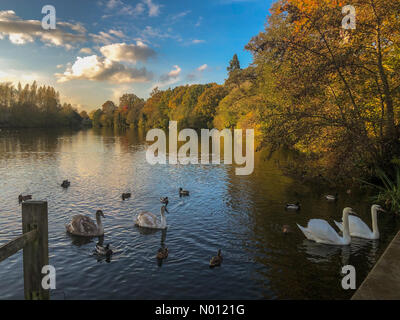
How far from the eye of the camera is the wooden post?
21.0ft

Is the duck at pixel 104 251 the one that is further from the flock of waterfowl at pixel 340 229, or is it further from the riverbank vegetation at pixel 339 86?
the riverbank vegetation at pixel 339 86

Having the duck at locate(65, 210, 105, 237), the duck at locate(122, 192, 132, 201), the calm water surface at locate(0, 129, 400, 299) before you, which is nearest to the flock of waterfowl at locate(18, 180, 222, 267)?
the duck at locate(65, 210, 105, 237)

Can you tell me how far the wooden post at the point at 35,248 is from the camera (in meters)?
6.40

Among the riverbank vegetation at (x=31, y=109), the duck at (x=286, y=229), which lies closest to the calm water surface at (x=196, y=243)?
the duck at (x=286, y=229)

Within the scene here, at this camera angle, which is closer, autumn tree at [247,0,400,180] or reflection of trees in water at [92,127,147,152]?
autumn tree at [247,0,400,180]

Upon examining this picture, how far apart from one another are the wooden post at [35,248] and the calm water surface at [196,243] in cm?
211

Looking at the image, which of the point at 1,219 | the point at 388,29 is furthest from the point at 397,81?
the point at 1,219

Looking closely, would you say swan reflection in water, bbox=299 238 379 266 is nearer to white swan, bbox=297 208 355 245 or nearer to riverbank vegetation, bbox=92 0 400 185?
white swan, bbox=297 208 355 245

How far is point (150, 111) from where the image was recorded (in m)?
157

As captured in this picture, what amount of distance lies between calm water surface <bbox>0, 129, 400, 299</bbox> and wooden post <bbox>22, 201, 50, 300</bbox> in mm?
2113

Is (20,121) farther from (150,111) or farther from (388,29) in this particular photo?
(388,29)

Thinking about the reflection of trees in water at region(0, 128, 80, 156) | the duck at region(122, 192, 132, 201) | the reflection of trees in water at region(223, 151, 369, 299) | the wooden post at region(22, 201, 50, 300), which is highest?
the reflection of trees in water at region(0, 128, 80, 156)

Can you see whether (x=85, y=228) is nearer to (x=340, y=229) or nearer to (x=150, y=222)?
(x=150, y=222)

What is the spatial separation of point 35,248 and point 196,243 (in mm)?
7165
